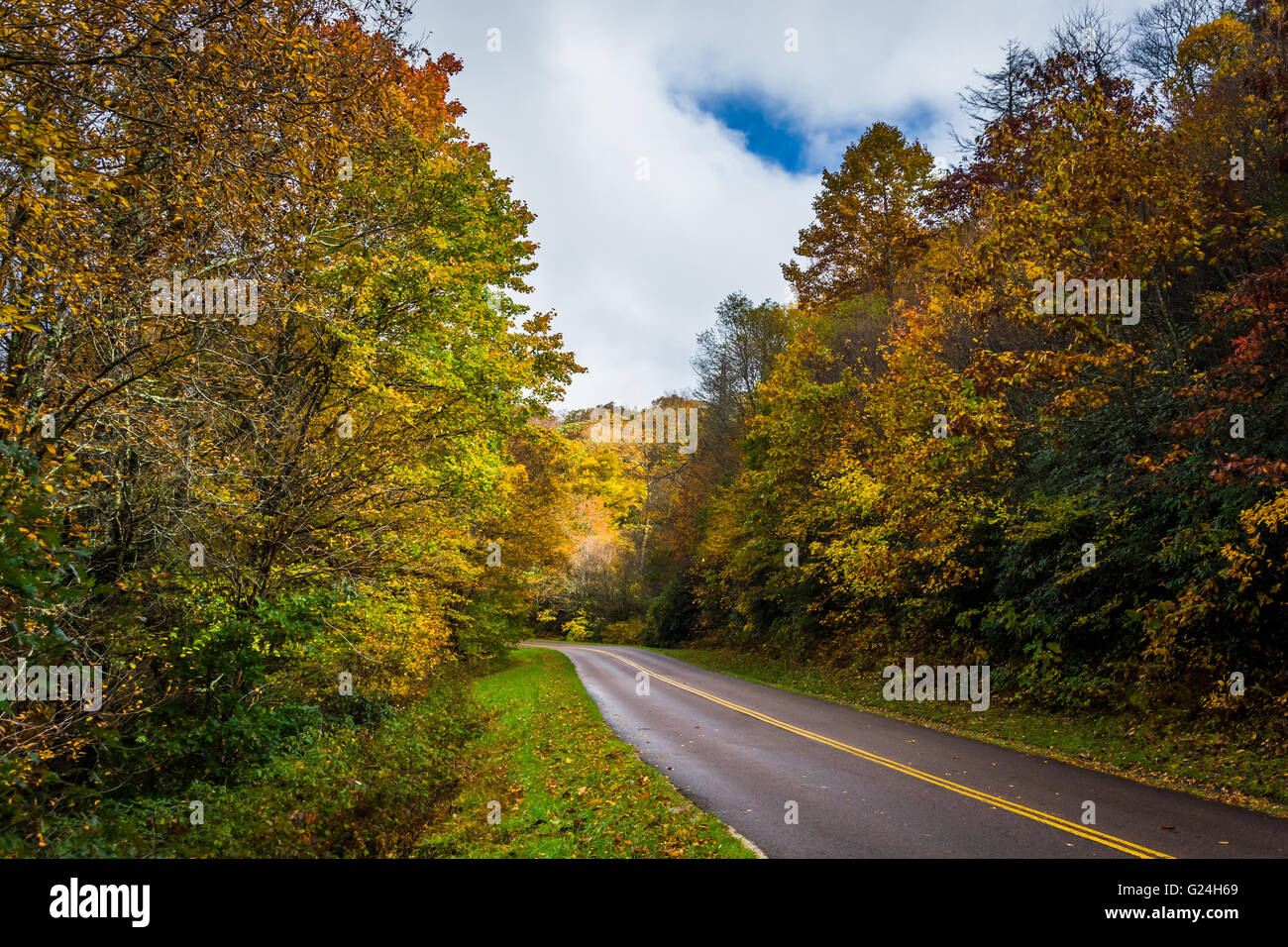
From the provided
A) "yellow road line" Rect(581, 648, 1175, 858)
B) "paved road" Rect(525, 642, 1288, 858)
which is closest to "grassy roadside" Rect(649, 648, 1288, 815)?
"paved road" Rect(525, 642, 1288, 858)

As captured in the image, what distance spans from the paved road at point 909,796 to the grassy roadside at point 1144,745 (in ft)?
2.04

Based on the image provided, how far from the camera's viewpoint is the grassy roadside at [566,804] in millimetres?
6598

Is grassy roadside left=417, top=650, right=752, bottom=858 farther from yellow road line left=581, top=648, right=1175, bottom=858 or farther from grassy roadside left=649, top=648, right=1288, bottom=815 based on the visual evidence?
grassy roadside left=649, top=648, right=1288, bottom=815

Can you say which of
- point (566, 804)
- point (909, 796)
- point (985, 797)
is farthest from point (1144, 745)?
point (566, 804)

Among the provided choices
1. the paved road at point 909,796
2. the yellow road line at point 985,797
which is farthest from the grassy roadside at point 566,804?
the yellow road line at point 985,797

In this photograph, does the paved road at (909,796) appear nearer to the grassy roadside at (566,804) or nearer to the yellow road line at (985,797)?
the yellow road line at (985,797)

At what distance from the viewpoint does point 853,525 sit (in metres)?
19.6

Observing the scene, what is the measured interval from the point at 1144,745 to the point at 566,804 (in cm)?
898

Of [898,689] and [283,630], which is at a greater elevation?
[283,630]

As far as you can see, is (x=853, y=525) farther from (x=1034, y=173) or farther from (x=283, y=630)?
(x=283, y=630)

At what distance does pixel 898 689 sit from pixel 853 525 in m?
4.76

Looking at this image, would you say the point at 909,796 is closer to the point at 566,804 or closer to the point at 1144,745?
the point at 566,804
